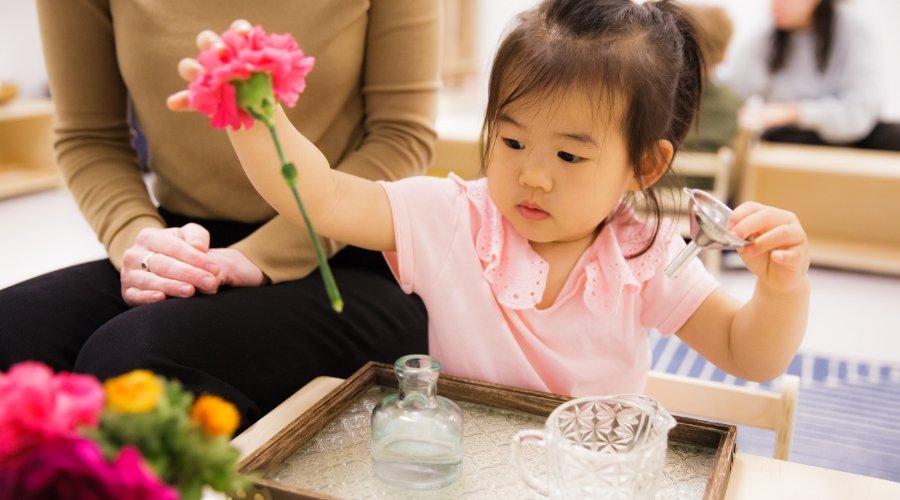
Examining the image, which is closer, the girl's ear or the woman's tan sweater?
the girl's ear

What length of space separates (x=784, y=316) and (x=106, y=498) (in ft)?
2.38

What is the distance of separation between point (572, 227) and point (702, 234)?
210mm

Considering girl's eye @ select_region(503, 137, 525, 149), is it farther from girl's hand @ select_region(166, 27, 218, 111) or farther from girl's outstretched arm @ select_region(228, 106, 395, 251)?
girl's hand @ select_region(166, 27, 218, 111)

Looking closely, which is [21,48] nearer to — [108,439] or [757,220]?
[757,220]

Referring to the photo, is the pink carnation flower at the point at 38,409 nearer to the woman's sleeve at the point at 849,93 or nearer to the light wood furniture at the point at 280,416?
the light wood furniture at the point at 280,416

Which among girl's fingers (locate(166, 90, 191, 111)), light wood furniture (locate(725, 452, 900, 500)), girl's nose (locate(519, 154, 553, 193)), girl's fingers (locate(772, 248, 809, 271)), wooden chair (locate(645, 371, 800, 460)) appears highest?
girl's fingers (locate(166, 90, 191, 111))

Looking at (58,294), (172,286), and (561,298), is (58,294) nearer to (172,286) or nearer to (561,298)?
(172,286)

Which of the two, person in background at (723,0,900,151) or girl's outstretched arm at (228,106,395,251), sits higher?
girl's outstretched arm at (228,106,395,251)

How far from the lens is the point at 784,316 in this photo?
2.85ft

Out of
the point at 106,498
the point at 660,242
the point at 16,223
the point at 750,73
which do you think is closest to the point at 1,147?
the point at 16,223

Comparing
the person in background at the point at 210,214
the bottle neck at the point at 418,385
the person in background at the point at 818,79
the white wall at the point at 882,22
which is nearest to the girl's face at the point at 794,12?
the person in background at the point at 818,79

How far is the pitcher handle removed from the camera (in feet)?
2.15

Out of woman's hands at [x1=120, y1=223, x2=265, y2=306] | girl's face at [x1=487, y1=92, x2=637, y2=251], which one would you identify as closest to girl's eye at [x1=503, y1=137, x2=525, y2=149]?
girl's face at [x1=487, y1=92, x2=637, y2=251]

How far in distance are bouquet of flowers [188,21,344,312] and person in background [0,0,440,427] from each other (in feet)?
1.45
